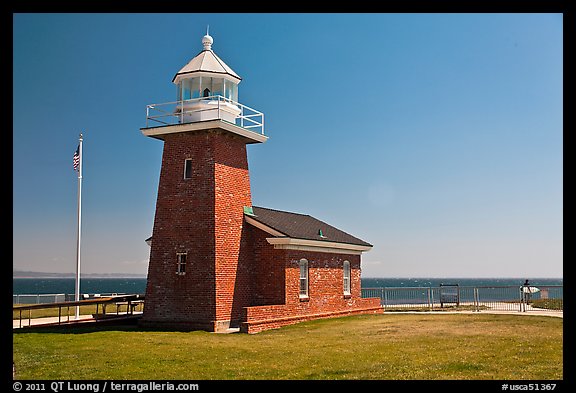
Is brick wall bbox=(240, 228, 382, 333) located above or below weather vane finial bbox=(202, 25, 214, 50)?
below

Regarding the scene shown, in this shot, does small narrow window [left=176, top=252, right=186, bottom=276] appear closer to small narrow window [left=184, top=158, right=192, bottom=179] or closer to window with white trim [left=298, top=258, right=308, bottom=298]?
small narrow window [left=184, top=158, right=192, bottom=179]

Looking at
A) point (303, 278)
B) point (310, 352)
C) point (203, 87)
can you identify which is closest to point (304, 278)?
point (303, 278)

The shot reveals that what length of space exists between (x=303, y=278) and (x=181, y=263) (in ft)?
16.0

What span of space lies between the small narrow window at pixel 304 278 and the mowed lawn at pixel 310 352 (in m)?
2.71

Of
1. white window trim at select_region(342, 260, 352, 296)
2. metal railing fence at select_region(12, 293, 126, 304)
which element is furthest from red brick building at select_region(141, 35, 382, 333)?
metal railing fence at select_region(12, 293, 126, 304)

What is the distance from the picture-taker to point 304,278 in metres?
23.6

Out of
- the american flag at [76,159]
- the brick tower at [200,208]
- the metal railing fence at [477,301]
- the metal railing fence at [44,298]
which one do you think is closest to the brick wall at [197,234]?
the brick tower at [200,208]

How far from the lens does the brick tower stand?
68.0 feet

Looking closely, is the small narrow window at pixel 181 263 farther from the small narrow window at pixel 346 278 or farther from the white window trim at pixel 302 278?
the small narrow window at pixel 346 278

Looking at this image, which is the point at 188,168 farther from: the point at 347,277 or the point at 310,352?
the point at 347,277

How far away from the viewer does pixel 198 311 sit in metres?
20.5
